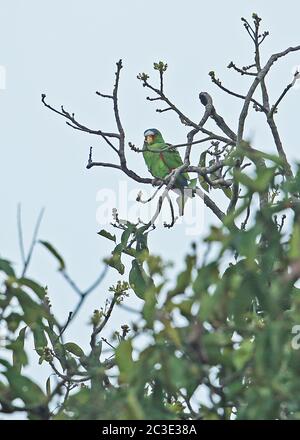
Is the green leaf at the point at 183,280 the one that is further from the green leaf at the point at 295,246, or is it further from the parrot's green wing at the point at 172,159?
the parrot's green wing at the point at 172,159

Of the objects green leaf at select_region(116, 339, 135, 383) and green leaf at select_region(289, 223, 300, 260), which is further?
green leaf at select_region(116, 339, 135, 383)

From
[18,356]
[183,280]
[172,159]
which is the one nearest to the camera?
[183,280]

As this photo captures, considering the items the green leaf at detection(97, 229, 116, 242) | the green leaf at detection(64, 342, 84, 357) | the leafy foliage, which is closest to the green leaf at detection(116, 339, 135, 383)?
the leafy foliage

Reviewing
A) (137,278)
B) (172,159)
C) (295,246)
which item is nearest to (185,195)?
(137,278)

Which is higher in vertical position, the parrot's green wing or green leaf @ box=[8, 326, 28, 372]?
the parrot's green wing

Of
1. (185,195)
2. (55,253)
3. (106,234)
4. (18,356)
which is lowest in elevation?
(18,356)

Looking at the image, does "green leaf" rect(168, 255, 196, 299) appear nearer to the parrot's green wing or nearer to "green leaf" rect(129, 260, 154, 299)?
"green leaf" rect(129, 260, 154, 299)

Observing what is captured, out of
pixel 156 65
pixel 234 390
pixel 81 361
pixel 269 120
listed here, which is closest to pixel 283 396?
pixel 234 390

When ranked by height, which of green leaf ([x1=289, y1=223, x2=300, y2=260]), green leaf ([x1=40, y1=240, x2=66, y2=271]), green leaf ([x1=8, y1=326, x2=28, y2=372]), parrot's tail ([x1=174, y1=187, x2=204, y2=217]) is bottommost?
green leaf ([x1=8, y1=326, x2=28, y2=372])

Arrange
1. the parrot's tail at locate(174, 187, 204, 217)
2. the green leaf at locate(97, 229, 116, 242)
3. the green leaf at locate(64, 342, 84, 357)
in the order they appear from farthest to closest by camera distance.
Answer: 1. the parrot's tail at locate(174, 187, 204, 217)
2. the green leaf at locate(97, 229, 116, 242)
3. the green leaf at locate(64, 342, 84, 357)

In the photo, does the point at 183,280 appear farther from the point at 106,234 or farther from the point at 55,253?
the point at 106,234

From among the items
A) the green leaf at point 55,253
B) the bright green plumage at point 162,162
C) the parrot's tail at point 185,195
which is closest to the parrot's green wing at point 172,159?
the bright green plumage at point 162,162
